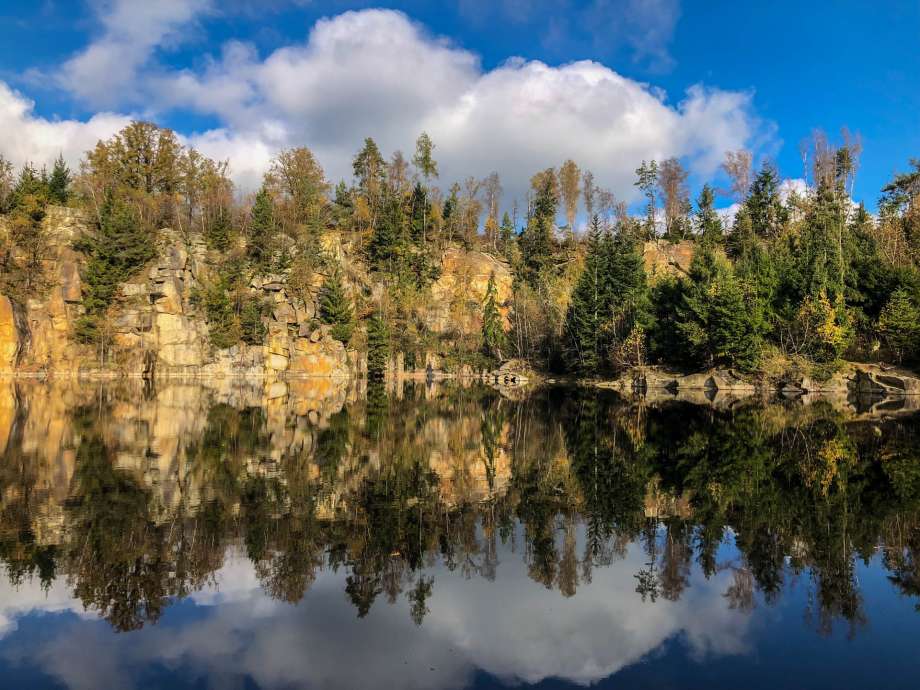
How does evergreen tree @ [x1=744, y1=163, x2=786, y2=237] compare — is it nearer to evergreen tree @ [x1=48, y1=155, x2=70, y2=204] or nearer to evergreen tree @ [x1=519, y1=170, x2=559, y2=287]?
evergreen tree @ [x1=519, y1=170, x2=559, y2=287]

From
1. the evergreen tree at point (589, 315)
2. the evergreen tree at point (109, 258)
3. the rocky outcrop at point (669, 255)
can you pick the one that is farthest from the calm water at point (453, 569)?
the rocky outcrop at point (669, 255)

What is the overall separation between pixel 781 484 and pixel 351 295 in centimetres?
7507

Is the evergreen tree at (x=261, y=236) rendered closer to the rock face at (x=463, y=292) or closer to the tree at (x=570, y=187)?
the rock face at (x=463, y=292)

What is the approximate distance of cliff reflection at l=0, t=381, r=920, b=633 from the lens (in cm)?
927

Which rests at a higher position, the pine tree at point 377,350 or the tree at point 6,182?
the tree at point 6,182

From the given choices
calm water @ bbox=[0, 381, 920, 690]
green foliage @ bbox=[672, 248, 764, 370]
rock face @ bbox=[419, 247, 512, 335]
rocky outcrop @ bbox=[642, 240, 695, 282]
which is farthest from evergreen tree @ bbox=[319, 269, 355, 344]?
calm water @ bbox=[0, 381, 920, 690]

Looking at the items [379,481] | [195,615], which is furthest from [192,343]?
[195,615]

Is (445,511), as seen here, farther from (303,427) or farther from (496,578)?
(303,427)

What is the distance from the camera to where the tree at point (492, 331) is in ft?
274

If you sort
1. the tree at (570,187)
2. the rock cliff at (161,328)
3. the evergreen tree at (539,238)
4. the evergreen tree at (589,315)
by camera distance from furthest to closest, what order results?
the tree at (570,187), the evergreen tree at (539,238), the evergreen tree at (589,315), the rock cliff at (161,328)

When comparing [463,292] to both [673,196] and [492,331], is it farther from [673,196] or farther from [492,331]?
[673,196]

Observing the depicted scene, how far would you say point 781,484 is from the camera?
1534 cm

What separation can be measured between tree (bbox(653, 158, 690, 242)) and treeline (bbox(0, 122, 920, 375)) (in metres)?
0.25

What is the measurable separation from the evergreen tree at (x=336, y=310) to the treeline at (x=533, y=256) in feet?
0.64
